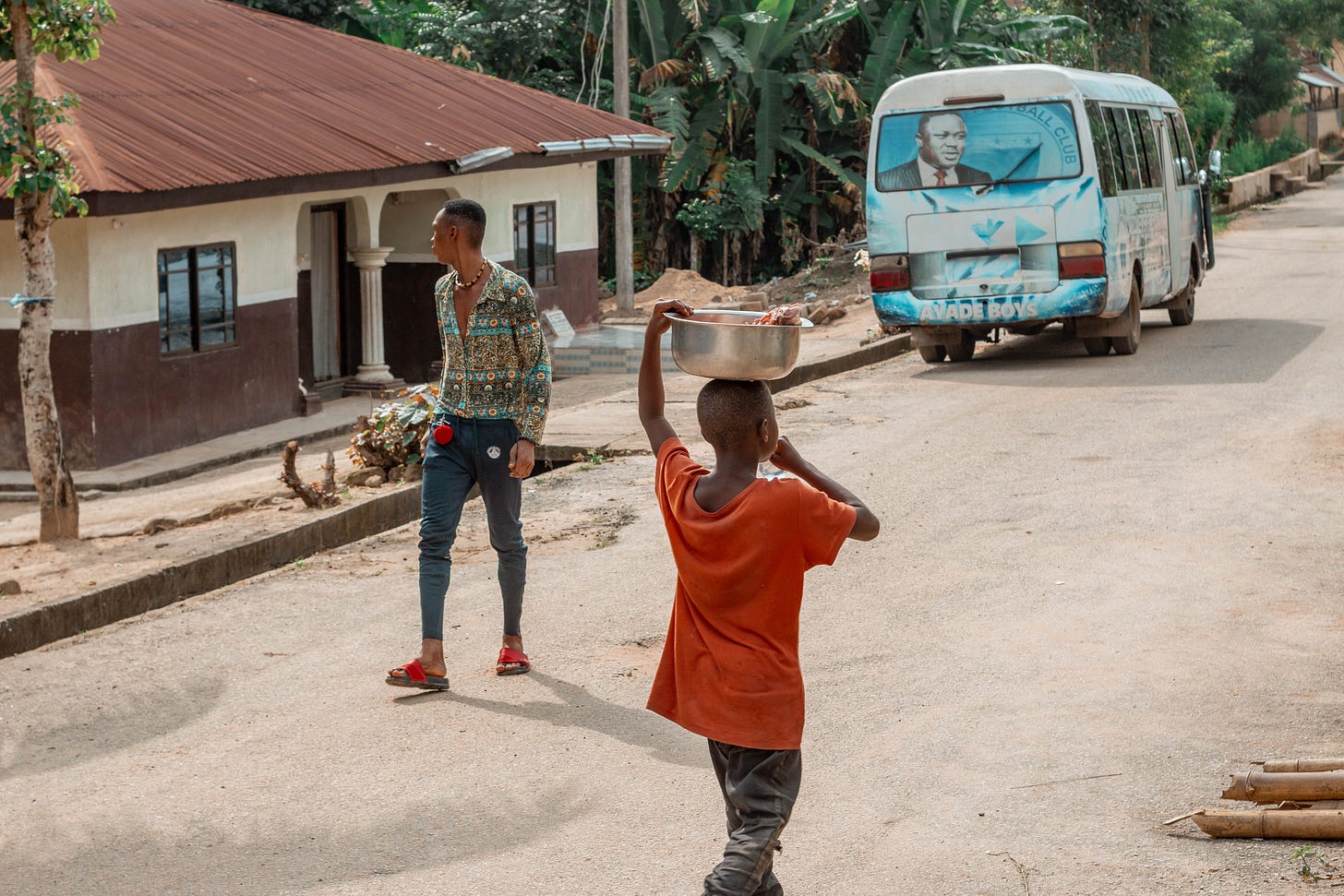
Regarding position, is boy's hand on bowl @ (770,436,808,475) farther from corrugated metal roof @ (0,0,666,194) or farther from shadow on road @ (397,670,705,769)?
corrugated metal roof @ (0,0,666,194)

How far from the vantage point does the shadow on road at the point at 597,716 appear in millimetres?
5672

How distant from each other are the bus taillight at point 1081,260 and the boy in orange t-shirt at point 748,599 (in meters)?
11.4

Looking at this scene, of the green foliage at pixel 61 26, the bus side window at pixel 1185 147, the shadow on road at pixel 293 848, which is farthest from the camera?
the bus side window at pixel 1185 147

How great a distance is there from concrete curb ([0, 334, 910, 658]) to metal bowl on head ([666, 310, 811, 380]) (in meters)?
4.61

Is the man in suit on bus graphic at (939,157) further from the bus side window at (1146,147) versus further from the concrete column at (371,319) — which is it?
the concrete column at (371,319)

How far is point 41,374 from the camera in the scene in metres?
10.4

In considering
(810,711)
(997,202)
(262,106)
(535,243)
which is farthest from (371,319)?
(810,711)

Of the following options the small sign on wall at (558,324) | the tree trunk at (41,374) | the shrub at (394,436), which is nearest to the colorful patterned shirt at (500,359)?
the shrub at (394,436)

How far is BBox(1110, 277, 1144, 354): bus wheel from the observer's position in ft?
52.4

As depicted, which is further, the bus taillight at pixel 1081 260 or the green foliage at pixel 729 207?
the green foliage at pixel 729 207

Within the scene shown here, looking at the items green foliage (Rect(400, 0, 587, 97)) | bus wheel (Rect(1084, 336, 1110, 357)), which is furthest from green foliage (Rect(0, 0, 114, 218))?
green foliage (Rect(400, 0, 587, 97))

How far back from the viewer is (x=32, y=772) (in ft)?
18.7

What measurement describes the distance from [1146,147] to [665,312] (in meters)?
14.2

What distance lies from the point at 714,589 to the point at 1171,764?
226cm
